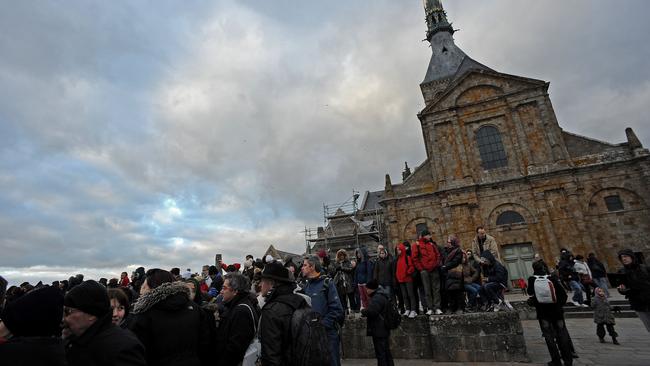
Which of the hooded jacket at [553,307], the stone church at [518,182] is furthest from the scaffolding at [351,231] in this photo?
the hooded jacket at [553,307]

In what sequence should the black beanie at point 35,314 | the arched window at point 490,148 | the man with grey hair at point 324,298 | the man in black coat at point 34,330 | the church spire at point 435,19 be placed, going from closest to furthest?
the man in black coat at point 34,330
the black beanie at point 35,314
the man with grey hair at point 324,298
the arched window at point 490,148
the church spire at point 435,19

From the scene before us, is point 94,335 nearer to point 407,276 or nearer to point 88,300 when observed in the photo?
point 88,300

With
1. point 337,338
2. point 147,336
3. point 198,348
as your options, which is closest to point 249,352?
point 198,348

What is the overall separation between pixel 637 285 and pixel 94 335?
743cm

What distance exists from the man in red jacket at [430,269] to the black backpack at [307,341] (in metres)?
4.96

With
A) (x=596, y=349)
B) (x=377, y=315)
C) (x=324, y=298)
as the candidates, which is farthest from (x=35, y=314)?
(x=596, y=349)

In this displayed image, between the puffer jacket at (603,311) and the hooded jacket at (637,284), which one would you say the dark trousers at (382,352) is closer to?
the hooded jacket at (637,284)

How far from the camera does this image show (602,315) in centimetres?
752

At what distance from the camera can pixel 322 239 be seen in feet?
93.9

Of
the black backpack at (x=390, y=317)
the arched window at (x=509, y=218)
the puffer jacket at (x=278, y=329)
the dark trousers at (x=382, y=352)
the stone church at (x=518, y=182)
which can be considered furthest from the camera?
the arched window at (x=509, y=218)

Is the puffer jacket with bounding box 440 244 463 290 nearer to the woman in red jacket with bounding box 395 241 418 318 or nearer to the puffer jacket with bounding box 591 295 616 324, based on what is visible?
the woman in red jacket with bounding box 395 241 418 318

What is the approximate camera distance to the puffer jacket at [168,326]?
282 cm

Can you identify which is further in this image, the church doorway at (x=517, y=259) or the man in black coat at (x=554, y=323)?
the church doorway at (x=517, y=259)

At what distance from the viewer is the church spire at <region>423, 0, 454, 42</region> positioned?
125 ft
